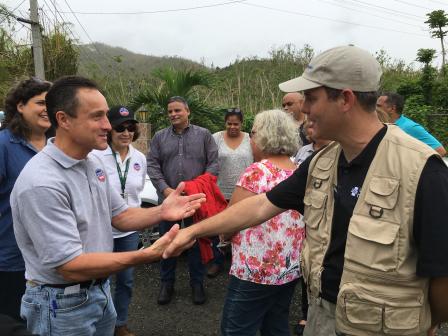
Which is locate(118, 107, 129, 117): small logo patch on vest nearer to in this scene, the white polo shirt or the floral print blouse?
the white polo shirt

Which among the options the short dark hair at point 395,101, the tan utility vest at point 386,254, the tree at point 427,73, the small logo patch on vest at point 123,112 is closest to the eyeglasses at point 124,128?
the small logo patch on vest at point 123,112

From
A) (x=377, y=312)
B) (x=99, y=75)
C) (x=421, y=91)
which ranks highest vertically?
(x=99, y=75)

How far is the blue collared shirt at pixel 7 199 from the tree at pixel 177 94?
17.3 feet

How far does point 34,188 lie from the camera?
166 cm

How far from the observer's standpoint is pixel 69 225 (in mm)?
1704

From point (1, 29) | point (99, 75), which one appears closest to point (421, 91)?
point (99, 75)

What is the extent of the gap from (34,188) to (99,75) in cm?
1599

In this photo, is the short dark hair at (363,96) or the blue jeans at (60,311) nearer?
the short dark hair at (363,96)

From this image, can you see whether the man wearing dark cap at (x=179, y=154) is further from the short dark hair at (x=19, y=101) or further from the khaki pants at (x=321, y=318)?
the khaki pants at (x=321, y=318)

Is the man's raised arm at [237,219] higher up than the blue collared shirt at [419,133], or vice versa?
the blue collared shirt at [419,133]

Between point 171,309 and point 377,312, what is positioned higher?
point 377,312

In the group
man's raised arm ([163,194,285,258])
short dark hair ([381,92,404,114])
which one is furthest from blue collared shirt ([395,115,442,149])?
man's raised arm ([163,194,285,258])

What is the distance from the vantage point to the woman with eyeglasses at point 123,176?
341 cm

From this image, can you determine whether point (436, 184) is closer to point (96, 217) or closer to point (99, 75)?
point (96, 217)
